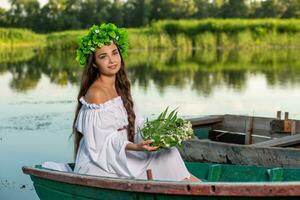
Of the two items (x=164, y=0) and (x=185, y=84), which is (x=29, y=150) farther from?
(x=164, y=0)

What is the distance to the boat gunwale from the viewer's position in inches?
183

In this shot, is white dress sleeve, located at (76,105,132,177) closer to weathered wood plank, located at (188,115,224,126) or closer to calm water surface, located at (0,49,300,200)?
calm water surface, located at (0,49,300,200)

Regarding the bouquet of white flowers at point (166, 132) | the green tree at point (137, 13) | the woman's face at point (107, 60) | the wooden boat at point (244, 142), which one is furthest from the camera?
the green tree at point (137, 13)

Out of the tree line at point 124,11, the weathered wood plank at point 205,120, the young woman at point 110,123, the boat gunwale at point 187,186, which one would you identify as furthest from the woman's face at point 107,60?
the tree line at point 124,11

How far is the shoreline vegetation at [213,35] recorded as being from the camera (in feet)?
154

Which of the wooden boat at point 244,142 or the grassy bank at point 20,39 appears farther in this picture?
the grassy bank at point 20,39

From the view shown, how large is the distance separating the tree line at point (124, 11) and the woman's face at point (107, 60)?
61.1 meters

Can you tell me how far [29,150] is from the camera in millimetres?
10617

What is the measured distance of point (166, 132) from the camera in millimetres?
5051

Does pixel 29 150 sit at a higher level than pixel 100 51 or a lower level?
lower

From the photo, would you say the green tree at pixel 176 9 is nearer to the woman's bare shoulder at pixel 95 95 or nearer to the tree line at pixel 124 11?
the tree line at pixel 124 11

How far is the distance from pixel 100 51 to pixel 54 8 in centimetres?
7073

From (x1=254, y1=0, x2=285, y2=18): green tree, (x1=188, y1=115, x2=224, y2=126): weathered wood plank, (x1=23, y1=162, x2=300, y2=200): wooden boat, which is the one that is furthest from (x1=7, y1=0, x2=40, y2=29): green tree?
(x1=23, y1=162, x2=300, y2=200): wooden boat

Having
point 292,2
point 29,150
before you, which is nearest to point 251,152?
point 29,150
